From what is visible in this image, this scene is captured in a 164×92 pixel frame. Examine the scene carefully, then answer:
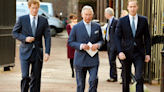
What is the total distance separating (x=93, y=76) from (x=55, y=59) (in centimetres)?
848

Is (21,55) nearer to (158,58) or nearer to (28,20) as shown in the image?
(28,20)

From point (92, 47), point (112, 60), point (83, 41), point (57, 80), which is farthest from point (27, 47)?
point (112, 60)

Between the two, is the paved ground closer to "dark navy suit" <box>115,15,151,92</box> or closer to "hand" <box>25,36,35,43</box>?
"dark navy suit" <box>115,15,151,92</box>

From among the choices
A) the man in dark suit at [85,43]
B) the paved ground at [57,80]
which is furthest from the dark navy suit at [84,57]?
the paved ground at [57,80]

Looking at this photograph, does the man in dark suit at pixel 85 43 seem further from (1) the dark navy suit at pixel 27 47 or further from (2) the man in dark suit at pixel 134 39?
(1) the dark navy suit at pixel 27 47

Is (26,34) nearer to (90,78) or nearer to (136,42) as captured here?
(90,78)

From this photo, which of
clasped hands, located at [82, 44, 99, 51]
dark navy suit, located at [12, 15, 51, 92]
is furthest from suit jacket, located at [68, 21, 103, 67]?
dark navy suit, located at [12, 15, 51, 92]

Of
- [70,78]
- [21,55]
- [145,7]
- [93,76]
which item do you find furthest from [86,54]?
[70,78]

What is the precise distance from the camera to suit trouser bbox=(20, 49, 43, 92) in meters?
5.42

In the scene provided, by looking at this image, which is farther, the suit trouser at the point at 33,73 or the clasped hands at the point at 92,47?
the suit trouser at the point at 33,73

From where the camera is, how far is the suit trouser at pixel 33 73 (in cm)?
542

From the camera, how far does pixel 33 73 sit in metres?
5.57

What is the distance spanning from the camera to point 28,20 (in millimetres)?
5438

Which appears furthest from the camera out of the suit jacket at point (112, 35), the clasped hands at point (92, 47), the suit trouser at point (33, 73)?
the suit jacket at point (112, 35)
